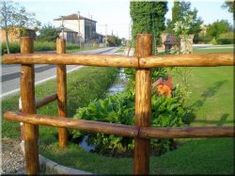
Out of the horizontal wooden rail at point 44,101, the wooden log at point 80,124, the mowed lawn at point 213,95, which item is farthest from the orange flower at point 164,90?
the wooden log at point 80,124

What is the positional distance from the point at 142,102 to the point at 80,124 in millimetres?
769

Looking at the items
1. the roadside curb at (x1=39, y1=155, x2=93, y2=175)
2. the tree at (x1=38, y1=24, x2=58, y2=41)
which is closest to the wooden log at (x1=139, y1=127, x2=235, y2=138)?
the roadside curb at (x1=39, y1=155, x2=93, y2=175)

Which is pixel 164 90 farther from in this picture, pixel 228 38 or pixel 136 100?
pixel 228 38

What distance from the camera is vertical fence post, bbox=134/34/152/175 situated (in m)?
4.21

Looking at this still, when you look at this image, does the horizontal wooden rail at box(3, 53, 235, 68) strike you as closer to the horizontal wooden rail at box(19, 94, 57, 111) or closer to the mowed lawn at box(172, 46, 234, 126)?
the mowed lawn at box(172, 46, 234, 126)

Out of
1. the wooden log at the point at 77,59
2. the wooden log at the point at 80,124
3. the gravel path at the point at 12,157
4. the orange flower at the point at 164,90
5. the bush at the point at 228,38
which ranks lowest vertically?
the gravel path at the point at 12,157

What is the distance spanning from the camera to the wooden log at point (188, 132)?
13.0 feet

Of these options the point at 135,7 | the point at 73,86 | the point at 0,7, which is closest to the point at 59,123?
the point at 73,86

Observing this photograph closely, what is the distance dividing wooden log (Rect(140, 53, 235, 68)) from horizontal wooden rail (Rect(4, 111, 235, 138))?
0.60 metres

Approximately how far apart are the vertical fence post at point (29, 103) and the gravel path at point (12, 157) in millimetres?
250

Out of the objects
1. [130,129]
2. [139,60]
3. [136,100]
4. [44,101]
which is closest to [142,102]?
[136,100]

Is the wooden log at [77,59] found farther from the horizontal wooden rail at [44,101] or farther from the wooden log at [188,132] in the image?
the horizontal wooden rail at [44,101]

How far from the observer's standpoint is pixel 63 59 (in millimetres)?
4695

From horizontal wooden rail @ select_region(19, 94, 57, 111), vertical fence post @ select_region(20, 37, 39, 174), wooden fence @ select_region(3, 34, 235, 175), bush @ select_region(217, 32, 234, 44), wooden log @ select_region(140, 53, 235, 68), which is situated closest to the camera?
bush @ select_region(217, 32, 234, 44)
